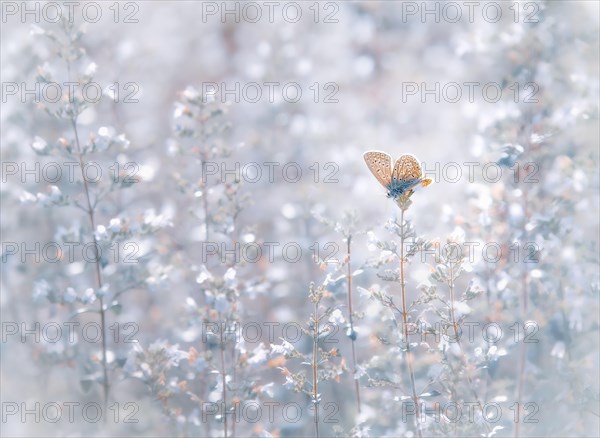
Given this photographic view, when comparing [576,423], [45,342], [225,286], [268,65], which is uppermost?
[268,65]

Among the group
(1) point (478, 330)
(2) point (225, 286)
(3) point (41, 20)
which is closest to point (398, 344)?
(2) point (225, 286)

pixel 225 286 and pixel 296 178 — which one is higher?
pixel 296 178

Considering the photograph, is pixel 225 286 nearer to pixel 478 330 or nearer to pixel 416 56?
pixel 478 330

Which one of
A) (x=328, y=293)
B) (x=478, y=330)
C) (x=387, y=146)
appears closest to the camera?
(x=328, y=293)

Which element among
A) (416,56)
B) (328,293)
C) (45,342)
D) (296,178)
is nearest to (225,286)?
(328,293)

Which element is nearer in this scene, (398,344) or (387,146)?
(398,344)

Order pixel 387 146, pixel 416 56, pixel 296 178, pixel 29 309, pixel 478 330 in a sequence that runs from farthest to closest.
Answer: pixel 416 56, pixel 387 146, pixel 296 178, pixel 29 309, pixel 478 330
